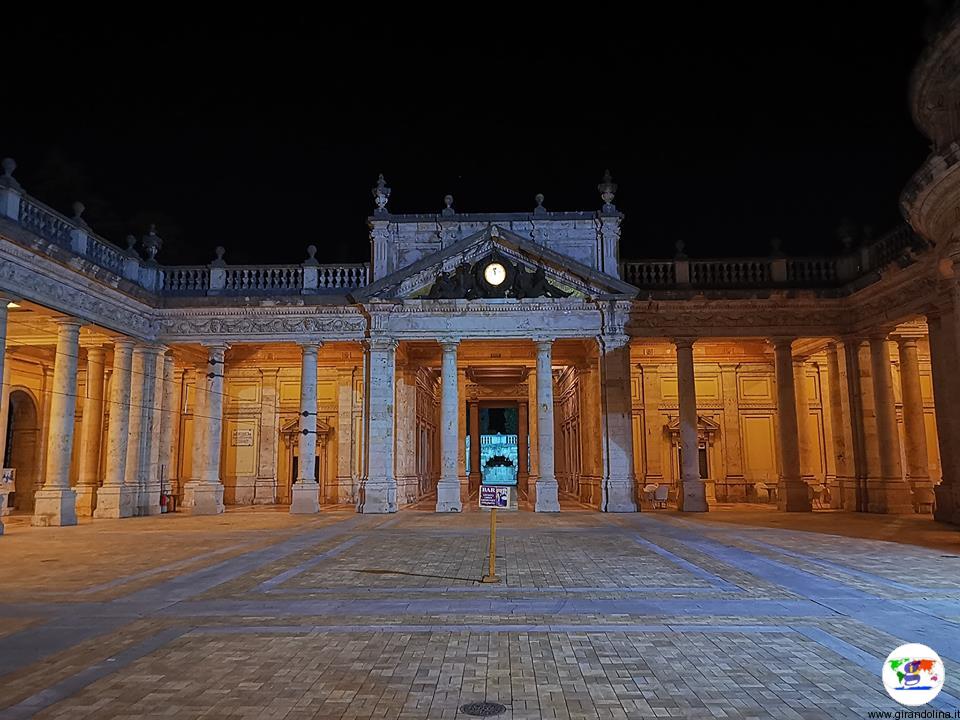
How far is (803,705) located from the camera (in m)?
5.20

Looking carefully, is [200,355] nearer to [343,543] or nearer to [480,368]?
[480,368]

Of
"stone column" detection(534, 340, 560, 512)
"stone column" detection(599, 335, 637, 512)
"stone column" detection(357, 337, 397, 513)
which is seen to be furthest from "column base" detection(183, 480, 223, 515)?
"stone column" detection(599, 335, 637, 512)

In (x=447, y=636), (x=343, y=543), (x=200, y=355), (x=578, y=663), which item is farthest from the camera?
(x=200, y=355)

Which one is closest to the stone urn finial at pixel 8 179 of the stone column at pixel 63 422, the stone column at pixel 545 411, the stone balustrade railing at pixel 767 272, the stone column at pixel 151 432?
the stone column at pixel 63 422

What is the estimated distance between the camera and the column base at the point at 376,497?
2445cm

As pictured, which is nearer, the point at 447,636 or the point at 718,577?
the point at 447,636

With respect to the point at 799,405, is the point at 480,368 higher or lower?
higher

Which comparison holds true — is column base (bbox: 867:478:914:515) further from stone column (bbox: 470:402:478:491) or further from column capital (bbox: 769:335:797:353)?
stone column (bbox: 470:402:478:491)

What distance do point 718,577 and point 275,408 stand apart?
1019 inches

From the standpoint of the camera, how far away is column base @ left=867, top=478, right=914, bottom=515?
23.3m

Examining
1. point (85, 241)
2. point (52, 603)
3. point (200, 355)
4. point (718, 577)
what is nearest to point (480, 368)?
point (200, 355)

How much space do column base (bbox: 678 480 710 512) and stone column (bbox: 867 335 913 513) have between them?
222 inches

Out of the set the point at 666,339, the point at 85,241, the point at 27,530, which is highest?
the point at 85,241

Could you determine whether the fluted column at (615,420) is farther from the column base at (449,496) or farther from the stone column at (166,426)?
the stone column at (166,426)
